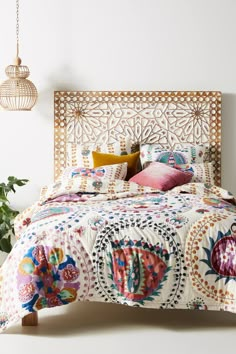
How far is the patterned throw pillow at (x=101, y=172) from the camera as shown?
560 cm

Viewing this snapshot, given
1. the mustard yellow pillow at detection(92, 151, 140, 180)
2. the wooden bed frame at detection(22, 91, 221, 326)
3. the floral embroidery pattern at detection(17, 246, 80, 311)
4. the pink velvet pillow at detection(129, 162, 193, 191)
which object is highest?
the wooden bed frame at detection(22, 91, 221, 326)

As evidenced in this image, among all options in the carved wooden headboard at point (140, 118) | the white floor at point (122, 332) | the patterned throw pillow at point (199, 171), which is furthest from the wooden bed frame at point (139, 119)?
the white floor at point (122, 332)

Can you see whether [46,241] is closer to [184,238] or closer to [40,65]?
[184,238]

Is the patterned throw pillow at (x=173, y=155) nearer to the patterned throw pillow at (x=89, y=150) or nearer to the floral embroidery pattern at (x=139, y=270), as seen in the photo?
the patterned throw pillow at (x=89, y=150)

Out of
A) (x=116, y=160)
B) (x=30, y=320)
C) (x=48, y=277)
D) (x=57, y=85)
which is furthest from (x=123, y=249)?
(x=57, y=85)

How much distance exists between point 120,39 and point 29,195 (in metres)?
1.62

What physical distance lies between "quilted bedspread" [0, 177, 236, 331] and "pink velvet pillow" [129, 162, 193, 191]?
1147 mm

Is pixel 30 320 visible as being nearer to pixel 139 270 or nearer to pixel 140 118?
pixel 139 270

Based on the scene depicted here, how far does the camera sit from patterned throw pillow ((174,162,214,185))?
589cm

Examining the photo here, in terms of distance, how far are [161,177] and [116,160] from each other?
550mm

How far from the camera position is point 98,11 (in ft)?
21.0

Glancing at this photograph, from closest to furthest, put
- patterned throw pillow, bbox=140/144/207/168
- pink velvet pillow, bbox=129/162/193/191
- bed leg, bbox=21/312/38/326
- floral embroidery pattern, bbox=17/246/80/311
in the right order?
floral embroidery pattern, bbox=17/246/80/311
bed leg, bbox=21/312/38/326
pink velvet pillow, bbox=129/162/193/191
patterned throw pillow, bbox=140/144/207/168

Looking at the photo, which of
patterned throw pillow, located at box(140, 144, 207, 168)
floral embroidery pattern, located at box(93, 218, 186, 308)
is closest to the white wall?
patterned throw pillow, located at box(140, 144, 207, 168)

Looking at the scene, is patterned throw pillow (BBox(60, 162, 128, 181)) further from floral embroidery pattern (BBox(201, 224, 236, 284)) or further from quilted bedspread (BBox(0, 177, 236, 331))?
floral embroidery pattern (BBox(201, 224, 236, 284))
